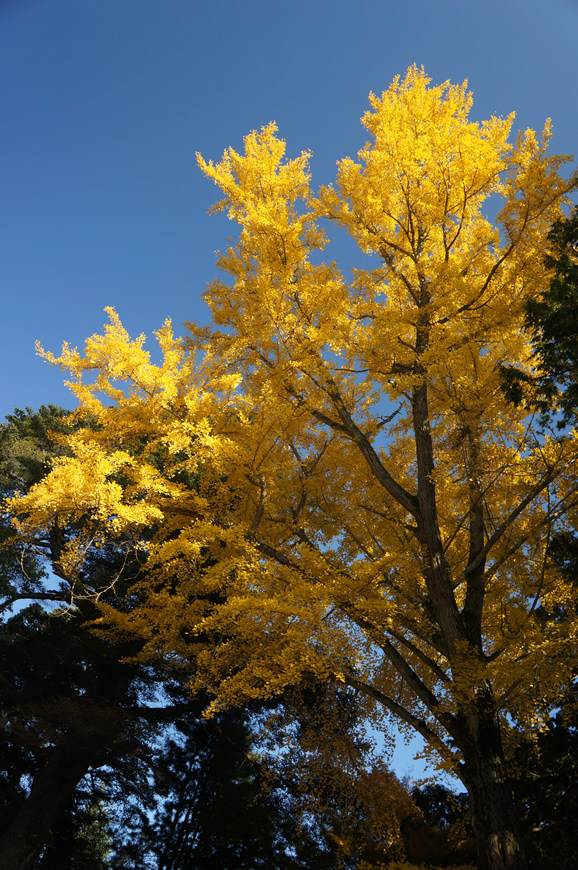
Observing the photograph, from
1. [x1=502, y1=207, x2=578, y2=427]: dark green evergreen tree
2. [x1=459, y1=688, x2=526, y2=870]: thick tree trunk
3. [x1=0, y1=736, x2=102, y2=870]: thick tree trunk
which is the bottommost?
[x1=0, y1=736, x2=102, y2=870]: thick tree trunk

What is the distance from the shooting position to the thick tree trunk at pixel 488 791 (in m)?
4.93

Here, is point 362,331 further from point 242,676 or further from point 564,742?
point 564,742

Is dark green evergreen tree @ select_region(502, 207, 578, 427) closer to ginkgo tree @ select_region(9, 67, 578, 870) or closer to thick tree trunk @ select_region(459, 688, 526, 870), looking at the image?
ginkgo tree @ select_region(9, 67, 578, 870)

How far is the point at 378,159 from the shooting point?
7367 mm

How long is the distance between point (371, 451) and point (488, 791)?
3.92 metres

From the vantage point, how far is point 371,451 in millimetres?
7320

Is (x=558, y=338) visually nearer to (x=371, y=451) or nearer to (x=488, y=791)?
(x=371, y=451)

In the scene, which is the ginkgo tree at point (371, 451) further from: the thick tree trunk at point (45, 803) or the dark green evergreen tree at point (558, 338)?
the thick tree trunk at point (45, 803)

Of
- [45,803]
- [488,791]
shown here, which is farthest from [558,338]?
[45,803]

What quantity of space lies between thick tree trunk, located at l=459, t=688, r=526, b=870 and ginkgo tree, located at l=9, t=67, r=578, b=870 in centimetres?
2

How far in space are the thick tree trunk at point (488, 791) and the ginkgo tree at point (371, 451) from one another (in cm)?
2

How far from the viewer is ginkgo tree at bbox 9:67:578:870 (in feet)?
18.8

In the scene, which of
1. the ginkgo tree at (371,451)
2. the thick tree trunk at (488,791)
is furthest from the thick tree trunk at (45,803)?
the thick tree trunk at (488,791)

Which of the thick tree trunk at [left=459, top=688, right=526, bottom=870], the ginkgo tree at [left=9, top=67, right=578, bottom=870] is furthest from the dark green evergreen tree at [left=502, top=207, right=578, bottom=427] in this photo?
the thick tree trunk at [left=459, top=688, right=526, bottom=870]
